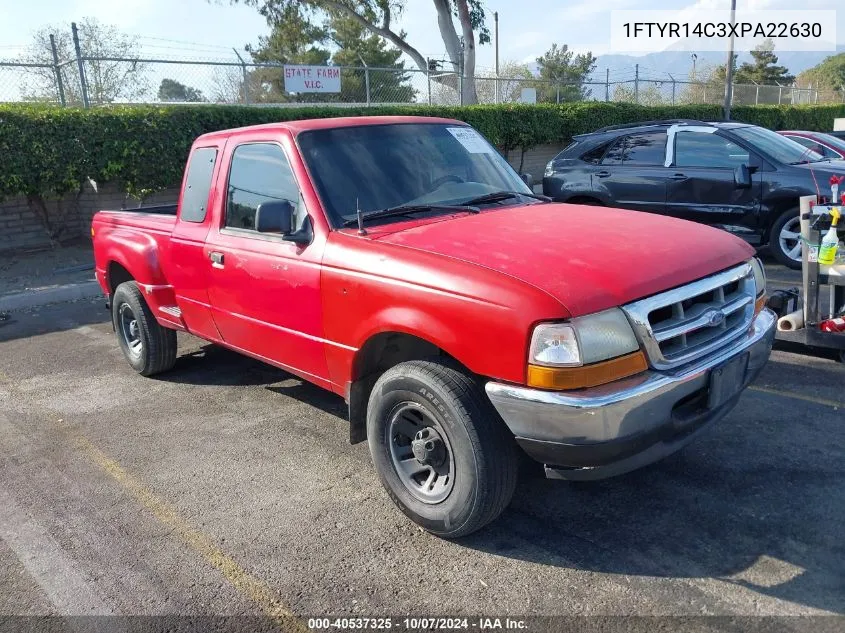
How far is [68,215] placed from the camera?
36.1ft

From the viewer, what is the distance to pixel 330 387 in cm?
388

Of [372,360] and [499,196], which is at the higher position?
[499,196]

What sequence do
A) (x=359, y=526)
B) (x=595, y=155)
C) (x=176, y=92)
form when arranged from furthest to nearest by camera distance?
1. (x=176, y=92)
2. (x=595, y=155)
3. (x=359, y=526)

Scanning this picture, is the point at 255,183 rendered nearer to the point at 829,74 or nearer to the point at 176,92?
the point at 176,92

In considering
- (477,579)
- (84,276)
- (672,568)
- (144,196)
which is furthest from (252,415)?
(144,196)

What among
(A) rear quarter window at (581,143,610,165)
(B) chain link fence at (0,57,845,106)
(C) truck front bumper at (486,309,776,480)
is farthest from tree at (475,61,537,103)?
(C) truck front bumper at (486,309,776,480)

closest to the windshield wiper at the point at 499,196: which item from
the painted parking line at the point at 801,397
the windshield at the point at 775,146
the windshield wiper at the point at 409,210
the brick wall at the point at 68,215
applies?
the windshield wiper at the point at 409,210

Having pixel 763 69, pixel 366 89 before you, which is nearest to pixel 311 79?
pixel 366 89

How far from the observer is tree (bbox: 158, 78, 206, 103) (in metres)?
14.3

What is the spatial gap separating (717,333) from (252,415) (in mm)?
3079

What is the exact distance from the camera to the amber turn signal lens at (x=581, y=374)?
9.00 feet

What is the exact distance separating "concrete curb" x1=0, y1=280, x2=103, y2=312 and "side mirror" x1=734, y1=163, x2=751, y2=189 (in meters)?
7.99

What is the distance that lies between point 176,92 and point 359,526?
13901mm

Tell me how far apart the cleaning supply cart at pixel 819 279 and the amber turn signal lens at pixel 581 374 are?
8.92 ft
